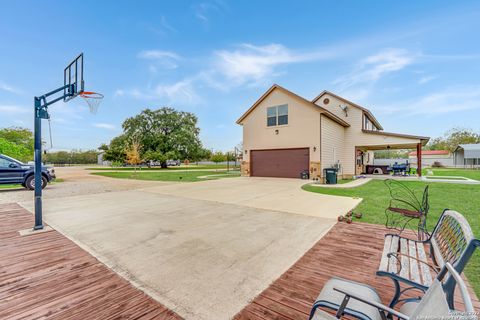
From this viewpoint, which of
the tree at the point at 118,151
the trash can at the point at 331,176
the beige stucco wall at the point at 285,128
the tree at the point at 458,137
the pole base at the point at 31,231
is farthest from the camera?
the tree at the point at 458,137

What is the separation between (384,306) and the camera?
4.42ft

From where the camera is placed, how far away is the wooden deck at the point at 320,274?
90.9 inches

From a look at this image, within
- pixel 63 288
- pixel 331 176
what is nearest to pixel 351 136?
pixel 331 176

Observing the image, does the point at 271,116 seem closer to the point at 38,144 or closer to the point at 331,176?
the point at 331,176

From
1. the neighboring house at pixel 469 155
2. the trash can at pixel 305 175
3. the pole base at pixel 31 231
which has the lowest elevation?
the pole base at pixel 31 231

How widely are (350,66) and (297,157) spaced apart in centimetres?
843

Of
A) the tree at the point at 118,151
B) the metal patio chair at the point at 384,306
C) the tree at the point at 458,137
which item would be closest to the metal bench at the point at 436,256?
the metal patio chair at the point at 384,306

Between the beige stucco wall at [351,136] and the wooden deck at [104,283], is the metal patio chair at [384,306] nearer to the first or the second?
the wooden deck at [104,283]

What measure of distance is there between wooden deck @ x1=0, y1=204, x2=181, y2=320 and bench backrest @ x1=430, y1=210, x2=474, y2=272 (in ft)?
8.63

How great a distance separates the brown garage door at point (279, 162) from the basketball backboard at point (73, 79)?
14255 millimetres

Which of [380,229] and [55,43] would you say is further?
[55,43]

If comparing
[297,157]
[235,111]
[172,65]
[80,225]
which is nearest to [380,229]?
[80,225]

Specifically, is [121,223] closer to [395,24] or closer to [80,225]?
[80,225]

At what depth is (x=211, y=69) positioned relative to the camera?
1933 centimetres
